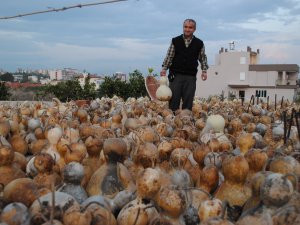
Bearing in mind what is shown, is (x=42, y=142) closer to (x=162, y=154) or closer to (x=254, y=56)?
(x=162, y=154)

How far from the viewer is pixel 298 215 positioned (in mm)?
1549

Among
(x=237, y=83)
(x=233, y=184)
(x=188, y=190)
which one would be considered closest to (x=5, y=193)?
(x=188, y=190)

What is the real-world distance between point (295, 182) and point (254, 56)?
76815mm

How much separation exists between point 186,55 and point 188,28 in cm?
48

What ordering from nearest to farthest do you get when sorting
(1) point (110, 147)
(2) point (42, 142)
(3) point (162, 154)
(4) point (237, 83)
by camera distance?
(1) point (110, 147) < (3) point (162, 154) < (2) point (42, 142) < (4) point (237, 83)

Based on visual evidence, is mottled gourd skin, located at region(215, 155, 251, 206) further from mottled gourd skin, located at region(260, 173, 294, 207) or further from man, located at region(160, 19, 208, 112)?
man, located at region(160, 19, 208, 112)

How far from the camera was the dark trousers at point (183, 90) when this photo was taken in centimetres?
709

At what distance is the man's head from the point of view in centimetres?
690

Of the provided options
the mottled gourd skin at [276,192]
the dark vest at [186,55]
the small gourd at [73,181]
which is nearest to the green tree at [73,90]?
the dark vest at [186,55]

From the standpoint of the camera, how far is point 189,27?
693 centimetres

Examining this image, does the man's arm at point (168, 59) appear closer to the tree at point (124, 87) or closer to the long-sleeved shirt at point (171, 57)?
the long-sleeved shirt at point (171, 57)

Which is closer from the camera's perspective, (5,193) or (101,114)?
(5,193)

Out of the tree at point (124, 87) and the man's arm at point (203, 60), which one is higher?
the man's arm at point (203, 60)

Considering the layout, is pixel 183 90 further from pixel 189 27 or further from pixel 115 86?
pixel 115 86
